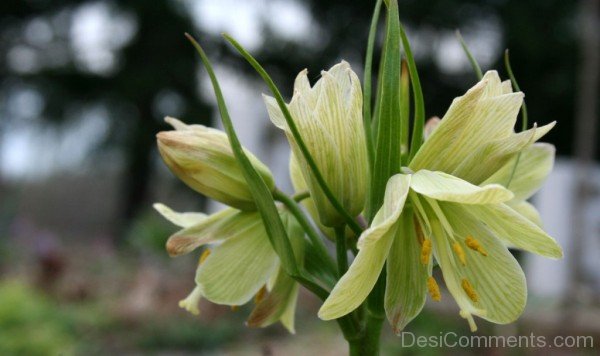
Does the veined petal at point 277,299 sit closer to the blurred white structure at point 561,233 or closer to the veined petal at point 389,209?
the veined petal at point 389,209

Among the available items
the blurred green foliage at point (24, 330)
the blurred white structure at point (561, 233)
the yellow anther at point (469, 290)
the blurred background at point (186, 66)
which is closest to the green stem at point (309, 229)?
the yellow anther at point (469, 290)

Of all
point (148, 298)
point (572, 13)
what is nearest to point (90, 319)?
point (148, 298)

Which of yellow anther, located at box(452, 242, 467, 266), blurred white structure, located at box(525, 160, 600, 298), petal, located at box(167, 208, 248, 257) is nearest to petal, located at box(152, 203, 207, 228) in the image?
petal, located at box(167, 208, 248, 257)

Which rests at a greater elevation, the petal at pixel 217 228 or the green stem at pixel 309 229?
the green stem at pixel 309 229

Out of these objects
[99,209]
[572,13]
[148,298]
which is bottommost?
[99,209]

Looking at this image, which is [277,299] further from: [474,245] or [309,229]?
[474,245]

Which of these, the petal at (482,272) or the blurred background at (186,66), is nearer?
the petal at (482,272)

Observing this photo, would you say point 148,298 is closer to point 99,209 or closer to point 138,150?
point 138,150
